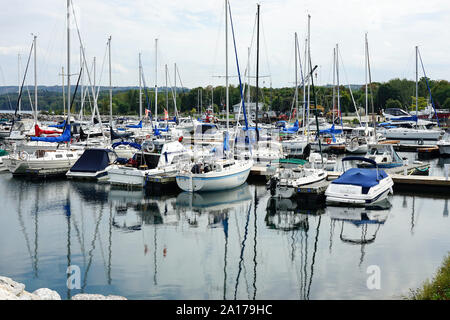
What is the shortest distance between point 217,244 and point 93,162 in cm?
1606

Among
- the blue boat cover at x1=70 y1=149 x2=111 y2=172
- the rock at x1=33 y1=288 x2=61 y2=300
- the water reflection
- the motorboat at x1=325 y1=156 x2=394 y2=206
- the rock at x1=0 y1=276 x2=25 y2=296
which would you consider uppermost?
the blue boat cover at x1=70 y1=149 x2=111 y2=172

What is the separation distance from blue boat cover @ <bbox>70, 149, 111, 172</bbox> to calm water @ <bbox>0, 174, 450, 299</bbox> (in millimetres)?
4231

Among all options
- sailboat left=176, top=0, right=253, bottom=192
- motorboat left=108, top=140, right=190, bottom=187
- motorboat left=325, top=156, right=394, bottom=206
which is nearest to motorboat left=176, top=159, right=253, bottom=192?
sailboat left=176, top=0, right=253, bottom=192

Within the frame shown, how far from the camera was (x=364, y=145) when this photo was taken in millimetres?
44438

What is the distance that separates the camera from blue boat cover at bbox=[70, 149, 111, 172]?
3123 cm

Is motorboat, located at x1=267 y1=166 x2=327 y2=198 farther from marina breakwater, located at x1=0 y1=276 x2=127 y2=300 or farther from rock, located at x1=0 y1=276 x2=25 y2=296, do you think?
rock, located at x1=0 y1=276 x2=25 y2=296

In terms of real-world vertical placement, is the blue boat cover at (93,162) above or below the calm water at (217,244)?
above

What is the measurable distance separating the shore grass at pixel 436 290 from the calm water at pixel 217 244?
1.78ft

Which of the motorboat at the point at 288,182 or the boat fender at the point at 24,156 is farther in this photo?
the boat fender at the point at 24,156

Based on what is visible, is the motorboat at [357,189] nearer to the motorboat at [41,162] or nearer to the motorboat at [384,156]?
the motorboat at [384,156]

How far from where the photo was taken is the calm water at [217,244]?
1383cm

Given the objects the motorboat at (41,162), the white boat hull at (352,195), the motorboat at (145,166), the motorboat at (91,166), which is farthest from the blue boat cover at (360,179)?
the motorboat at (41,162)
